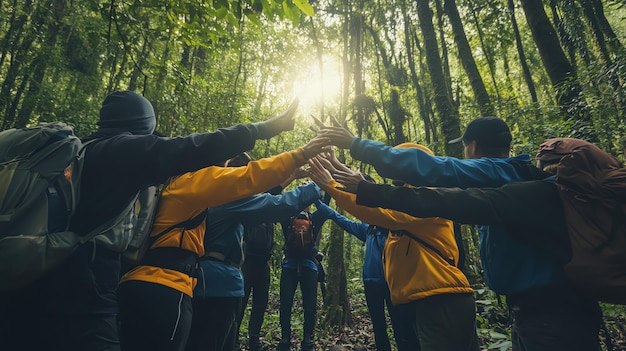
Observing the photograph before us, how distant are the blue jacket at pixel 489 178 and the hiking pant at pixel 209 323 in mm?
1931

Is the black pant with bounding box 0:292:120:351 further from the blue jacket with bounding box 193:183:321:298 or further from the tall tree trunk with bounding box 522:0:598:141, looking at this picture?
the tall tree trunk with bounding box 522:0:598:141

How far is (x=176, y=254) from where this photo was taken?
94.8 inches

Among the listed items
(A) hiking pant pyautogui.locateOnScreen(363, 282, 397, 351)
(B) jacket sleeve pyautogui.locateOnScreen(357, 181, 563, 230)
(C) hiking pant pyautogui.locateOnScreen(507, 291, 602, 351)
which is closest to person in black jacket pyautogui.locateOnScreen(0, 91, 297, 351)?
(B) jacket sleeve pyautogui.locateOnScreen(357, 181, 563, 230)

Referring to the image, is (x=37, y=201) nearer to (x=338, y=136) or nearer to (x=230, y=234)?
(x=230, y=234)

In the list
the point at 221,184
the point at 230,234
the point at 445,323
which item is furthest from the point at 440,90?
the point at 221,184

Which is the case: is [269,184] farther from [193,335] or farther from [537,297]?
[537,297]

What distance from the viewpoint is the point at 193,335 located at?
9.64 feet

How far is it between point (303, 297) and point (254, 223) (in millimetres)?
2940

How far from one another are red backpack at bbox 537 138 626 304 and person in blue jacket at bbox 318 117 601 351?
15 centimetres

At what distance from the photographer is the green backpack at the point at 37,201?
1.56 meters

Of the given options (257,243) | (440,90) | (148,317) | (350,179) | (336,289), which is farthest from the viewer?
(336,289)

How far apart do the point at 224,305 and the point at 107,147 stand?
179 cm

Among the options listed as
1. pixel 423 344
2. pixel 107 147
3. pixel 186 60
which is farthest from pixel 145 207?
pixel 186 60

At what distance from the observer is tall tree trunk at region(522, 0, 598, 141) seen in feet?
17.5
